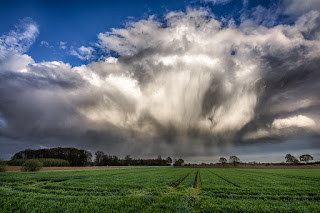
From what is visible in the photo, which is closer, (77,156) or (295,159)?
(77,156)

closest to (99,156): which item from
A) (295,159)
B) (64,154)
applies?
(64,154)

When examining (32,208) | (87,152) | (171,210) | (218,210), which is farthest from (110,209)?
(87,152)

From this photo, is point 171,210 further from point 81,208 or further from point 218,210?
point 81,208

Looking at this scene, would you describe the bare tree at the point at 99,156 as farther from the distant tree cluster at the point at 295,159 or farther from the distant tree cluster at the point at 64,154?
the distant tree cluster at the point at 295,159

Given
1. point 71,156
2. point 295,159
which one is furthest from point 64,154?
point 295,159

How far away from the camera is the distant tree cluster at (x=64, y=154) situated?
429ft

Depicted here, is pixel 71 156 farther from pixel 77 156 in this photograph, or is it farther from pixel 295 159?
Result: pixel 295 159

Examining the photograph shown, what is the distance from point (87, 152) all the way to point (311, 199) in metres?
159

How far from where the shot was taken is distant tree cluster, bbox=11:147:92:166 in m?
131

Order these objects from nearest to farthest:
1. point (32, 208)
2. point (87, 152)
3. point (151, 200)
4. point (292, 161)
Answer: point (32, 208) → point (151, 200) → point (87, 152) → point (292, 161)

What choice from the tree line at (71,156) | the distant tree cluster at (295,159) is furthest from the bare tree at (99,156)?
the distant tree cluster at (295,159)

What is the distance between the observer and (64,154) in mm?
141375

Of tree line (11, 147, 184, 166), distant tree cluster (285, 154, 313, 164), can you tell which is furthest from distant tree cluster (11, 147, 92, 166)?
distant tree cluster (285, 154, 313, 164)

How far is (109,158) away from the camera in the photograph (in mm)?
168000
